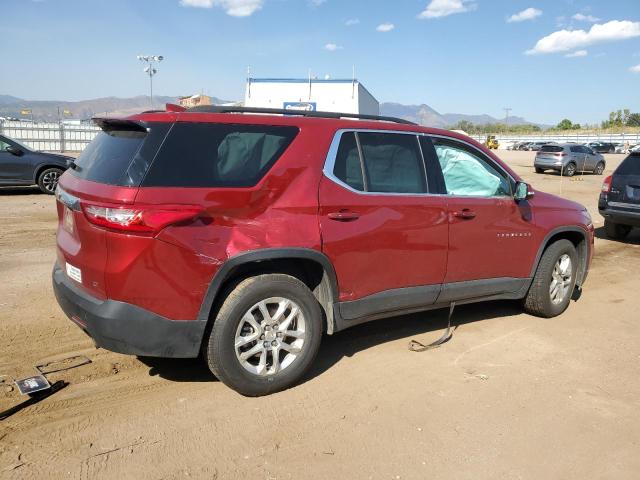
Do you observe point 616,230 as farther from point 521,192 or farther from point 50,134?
point 50,134

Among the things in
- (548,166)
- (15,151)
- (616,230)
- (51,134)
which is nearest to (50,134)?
(51,134)

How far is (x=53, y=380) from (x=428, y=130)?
3.31m

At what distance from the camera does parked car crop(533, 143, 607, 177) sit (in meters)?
26.4

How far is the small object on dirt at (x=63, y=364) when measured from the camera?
3.80 meters

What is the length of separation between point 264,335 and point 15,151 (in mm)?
11914

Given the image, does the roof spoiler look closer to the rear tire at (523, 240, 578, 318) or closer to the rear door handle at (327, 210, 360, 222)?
the rear door handle at (327, 210, 360, 222)

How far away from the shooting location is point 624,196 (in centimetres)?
929

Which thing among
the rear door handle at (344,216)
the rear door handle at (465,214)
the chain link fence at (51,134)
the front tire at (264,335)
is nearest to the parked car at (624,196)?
the rear door handle at (465,214)

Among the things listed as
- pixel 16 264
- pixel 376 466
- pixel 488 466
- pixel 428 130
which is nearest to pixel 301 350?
pixel 376 466

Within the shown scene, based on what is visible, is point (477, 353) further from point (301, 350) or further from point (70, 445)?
point (70, 445)

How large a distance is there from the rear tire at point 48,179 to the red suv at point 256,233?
10574 mm

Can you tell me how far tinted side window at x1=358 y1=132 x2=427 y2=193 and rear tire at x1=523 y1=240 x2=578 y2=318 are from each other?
1742 mm

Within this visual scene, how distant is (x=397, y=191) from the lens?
13.3 feet

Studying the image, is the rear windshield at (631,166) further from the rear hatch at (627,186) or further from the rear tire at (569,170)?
the rear tire at (569,170)
